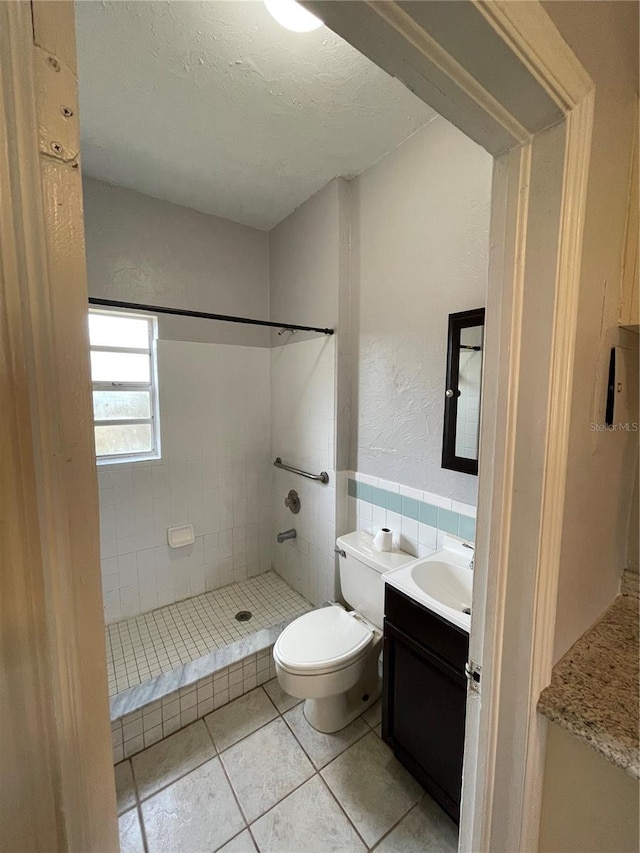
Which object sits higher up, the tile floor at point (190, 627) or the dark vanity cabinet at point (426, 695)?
the dark vanity cabinet at point (426, 695)

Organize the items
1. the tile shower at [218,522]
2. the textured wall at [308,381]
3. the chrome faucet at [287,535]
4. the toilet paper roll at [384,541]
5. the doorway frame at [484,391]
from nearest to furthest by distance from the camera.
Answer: the doorway frame at [484,391], the toilet paper roll at [384,541], the tile shower at [218,522], the textured wall at [308,381], the chrome faucet at [287,535]

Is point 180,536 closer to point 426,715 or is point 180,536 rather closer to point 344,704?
point 344,704

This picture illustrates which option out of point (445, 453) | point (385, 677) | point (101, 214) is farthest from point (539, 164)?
point (101, 214)

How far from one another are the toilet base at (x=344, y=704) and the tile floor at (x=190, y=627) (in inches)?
22.6

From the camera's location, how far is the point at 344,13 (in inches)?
16.0

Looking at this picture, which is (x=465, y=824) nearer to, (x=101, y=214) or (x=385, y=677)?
(x=385, y=677)

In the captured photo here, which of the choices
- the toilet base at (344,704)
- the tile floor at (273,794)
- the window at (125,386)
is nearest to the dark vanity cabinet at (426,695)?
A: the tile floor at (273,794)

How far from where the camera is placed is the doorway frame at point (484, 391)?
0.84ft

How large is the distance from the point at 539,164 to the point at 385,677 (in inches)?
63.9

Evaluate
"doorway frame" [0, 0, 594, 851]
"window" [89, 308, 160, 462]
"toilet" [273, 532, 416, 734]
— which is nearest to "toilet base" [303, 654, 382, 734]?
"toilet" [273, 532, 416, 734]

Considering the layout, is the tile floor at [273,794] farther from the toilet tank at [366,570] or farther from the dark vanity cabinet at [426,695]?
the toilet tank at [366,570]

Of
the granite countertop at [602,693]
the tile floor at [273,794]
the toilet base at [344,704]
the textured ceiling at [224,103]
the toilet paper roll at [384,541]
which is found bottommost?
the tile floor at [273,794]

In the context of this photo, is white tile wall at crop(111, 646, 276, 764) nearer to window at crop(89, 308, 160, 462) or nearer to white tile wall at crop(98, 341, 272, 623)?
white tile wall at crop(98, 341, 272, 623)

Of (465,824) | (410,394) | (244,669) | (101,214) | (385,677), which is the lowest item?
(244,669)
